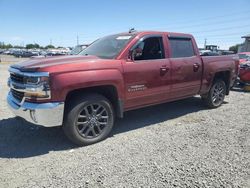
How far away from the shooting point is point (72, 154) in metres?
3.74

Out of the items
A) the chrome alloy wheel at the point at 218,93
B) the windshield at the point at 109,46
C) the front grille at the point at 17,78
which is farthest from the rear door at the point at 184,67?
the front grille at the point at 17,78

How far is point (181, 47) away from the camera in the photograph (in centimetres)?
554

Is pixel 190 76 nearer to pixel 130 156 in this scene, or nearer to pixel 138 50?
pixel 138 50

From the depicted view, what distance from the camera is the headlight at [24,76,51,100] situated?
11.4 feet

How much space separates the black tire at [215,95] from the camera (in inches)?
249

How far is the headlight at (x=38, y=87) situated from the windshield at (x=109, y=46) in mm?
1366

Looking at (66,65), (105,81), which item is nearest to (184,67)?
(105,81)

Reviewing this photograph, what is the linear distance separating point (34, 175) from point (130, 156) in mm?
1384

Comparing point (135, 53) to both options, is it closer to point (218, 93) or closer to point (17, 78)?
point (17, 78)

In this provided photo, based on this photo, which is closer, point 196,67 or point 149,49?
point 149,49

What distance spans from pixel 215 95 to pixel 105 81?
3.75 m

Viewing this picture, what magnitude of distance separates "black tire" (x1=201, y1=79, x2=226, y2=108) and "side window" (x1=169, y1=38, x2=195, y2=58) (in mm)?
1240

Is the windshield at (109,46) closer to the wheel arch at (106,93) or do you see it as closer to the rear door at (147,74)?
the rear door at (147,74)

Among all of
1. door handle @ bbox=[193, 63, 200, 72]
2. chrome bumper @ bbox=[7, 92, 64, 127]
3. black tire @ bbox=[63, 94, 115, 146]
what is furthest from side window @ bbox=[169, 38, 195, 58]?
chrome bumper @ bbox=[7, 92, 64, 127]
